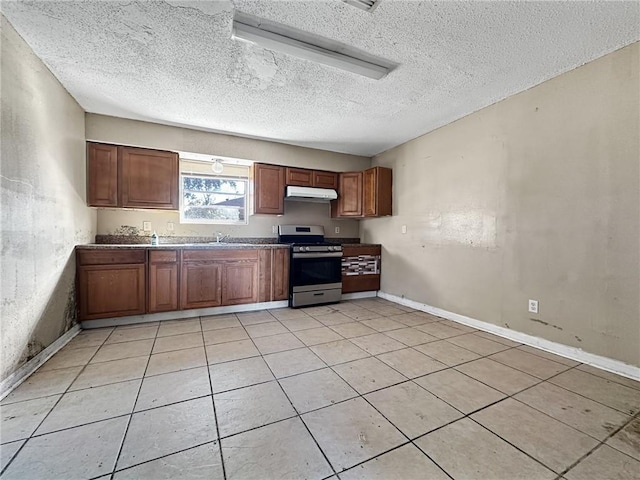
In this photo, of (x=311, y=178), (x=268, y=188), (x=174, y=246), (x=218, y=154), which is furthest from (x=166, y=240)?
(x=311, y=178)

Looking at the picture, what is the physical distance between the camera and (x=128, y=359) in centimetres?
226

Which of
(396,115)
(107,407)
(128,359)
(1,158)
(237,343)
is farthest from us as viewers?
(396,115)

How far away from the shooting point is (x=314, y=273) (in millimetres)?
4102

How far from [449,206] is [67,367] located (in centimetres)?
415

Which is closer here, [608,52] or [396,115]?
[608,52]

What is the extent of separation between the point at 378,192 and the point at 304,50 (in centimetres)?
263

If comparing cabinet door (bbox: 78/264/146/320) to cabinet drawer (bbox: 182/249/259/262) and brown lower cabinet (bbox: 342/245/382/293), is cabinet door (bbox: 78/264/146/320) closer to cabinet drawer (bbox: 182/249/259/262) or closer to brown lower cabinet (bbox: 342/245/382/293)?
cabinet drawer (bbox: 182/249/259/262)

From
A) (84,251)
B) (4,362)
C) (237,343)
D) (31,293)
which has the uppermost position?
(84,251)

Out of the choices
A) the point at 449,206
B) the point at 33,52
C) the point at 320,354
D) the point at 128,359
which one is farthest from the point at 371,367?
the point at 33,52

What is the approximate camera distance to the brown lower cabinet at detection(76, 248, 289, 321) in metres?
2.98

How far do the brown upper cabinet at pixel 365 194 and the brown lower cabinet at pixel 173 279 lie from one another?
142 cm

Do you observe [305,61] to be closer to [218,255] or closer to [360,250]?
[218,255]

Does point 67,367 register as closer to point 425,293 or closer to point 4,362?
point 4,362

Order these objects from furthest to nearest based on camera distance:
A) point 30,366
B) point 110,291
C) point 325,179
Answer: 1. point 325,179
2. point 110,291
3. point 30,366
